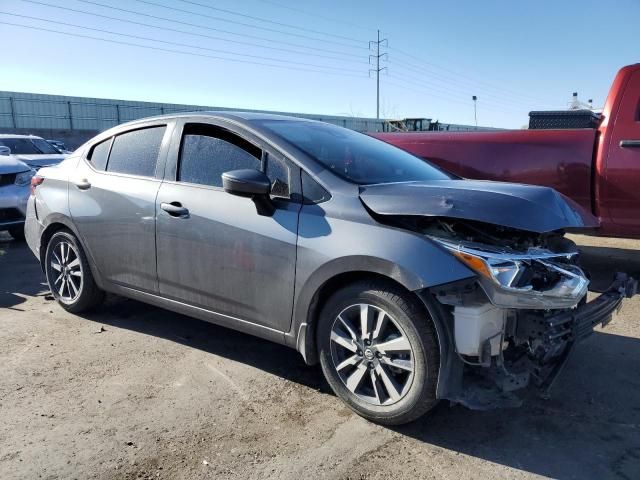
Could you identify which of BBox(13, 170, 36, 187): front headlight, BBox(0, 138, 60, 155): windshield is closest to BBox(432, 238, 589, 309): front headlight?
BBox(13, 170, 36, 187): front headlight

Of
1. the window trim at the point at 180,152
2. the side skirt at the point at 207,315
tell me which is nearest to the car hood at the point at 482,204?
the window trim at the point at 180,152

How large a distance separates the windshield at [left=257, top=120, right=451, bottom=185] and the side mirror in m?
0.40

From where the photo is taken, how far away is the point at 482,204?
9.43 feet

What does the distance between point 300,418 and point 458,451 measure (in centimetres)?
90

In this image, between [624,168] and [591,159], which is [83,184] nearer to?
[591,159]

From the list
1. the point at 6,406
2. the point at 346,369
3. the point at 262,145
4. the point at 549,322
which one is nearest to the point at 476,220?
the point at 549,322

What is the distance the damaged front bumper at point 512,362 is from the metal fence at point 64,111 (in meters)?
26.6

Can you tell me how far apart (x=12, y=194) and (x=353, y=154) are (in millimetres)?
6322

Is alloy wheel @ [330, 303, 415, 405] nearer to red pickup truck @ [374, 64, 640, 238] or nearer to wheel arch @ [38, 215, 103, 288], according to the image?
wheel arch @ [38, 215, 103, 288]

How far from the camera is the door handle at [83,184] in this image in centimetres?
454

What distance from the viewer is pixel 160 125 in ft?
13.9

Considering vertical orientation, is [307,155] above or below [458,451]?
above

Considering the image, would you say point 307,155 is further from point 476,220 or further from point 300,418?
point 300,418

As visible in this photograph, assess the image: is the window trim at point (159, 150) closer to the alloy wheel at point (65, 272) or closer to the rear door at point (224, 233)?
the rear door at point (224, 233)
